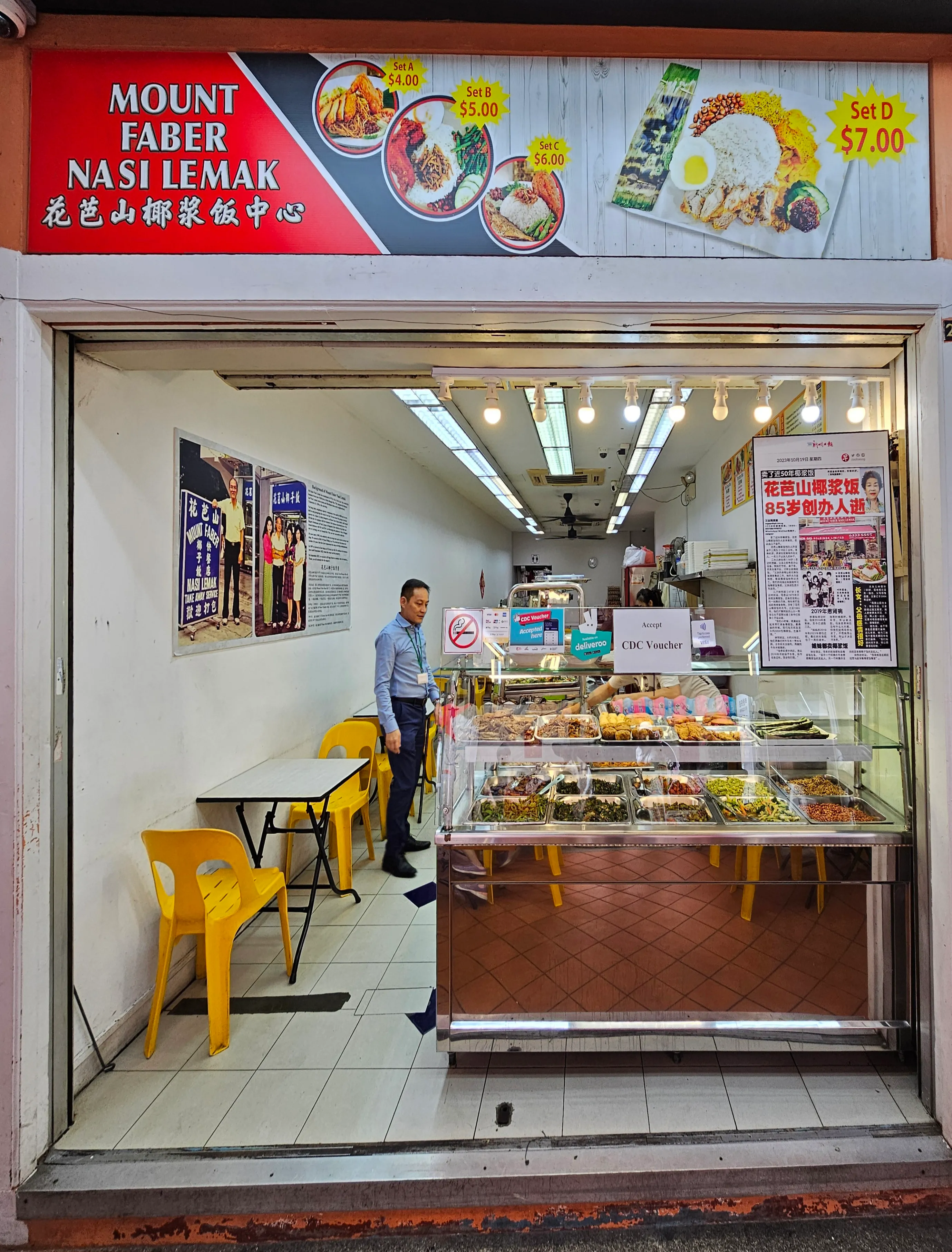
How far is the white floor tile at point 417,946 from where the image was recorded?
293 centimetres

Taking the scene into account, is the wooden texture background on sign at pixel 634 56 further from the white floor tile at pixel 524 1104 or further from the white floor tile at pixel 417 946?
the white floor tile at pixel 417 946

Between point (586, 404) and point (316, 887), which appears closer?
point (586, 404)

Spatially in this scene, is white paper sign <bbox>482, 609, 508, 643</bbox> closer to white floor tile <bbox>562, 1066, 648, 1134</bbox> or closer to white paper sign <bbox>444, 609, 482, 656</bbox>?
white paper sign <bbox>444, 609, 482, 656</bbox>

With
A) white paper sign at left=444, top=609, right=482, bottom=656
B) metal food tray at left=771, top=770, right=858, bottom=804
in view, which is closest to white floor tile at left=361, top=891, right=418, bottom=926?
white paper sign at left=444, top=609, right=482, bottom=656

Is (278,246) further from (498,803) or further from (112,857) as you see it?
(112,857)

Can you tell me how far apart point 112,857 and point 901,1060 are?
3277 millimetres

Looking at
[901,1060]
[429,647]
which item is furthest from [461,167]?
[429,647]

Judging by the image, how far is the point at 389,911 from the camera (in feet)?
11.2

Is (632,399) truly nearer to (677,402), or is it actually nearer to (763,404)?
(677,402)

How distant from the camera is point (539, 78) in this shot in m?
1.89

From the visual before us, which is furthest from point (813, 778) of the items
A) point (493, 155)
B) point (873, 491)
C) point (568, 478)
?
point (568, 478)

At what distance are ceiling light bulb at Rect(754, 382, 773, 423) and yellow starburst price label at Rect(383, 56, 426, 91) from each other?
5.43ft

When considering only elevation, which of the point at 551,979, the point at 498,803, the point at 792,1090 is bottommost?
the point at 792,1090

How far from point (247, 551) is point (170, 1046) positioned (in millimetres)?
2475
